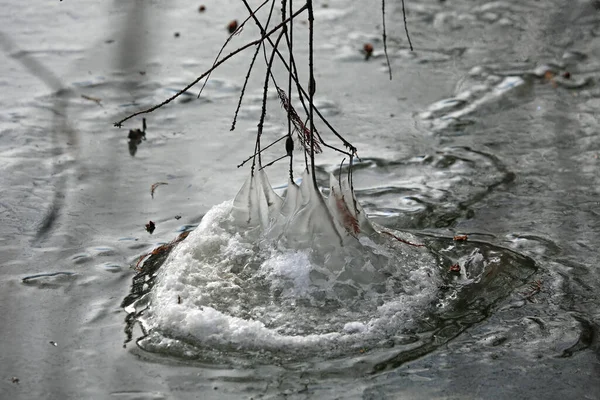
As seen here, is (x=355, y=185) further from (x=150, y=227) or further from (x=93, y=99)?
(x=93, y=99)

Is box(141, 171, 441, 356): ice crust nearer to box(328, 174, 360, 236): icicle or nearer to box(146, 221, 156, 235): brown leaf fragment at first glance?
box(328, 174, 360, 236): icicle

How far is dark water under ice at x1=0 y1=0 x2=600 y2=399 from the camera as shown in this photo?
2.55 m

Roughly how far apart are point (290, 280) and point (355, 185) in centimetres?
97

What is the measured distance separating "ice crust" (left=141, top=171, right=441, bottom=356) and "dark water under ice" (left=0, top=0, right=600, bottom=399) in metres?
0.02

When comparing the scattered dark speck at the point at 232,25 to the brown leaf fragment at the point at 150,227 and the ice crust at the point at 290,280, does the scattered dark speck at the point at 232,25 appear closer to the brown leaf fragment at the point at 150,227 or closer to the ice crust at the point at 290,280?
the brown leaf fragment at the point at 150,227

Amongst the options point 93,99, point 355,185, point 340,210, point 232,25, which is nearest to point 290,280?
point 340,210

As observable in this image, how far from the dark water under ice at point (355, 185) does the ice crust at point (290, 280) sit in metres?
0.02

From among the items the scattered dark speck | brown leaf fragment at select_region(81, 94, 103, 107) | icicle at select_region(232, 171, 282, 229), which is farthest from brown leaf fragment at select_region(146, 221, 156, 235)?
the scattered dark speck

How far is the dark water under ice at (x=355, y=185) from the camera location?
255 centimetres

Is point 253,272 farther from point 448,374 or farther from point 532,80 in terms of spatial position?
point 532,80

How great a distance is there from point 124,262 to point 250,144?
1.17 metres

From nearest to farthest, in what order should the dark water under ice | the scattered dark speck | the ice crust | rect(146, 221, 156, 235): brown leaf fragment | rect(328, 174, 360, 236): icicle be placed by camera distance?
the dark water under ice, the ice crust, rect(328, 174, 360, 236): icicle, rect(146, 221, 156, 235): brown leaf fragment, the scattered dark speck

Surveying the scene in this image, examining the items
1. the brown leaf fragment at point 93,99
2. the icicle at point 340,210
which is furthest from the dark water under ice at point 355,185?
the icicle at point 340,210

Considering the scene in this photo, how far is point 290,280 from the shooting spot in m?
2.91
